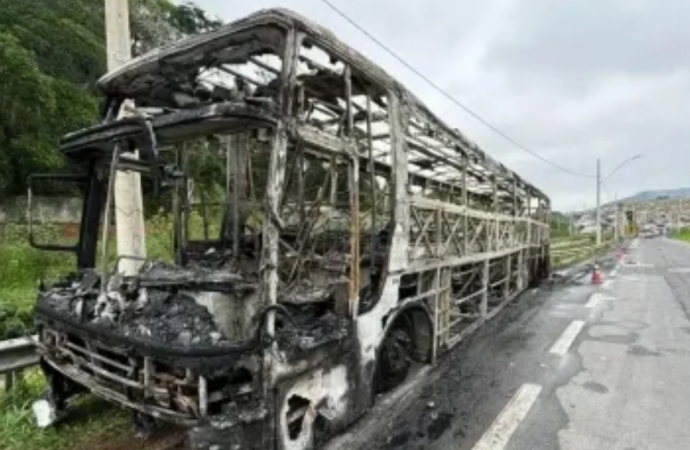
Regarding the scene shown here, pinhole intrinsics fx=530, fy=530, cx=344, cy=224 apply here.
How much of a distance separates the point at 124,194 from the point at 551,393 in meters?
4.79

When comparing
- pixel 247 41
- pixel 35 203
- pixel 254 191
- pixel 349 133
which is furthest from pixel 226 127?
pixel 35 203

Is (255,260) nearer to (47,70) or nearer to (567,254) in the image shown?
(47,70)

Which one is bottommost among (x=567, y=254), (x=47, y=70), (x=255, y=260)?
(x=567, y=254)

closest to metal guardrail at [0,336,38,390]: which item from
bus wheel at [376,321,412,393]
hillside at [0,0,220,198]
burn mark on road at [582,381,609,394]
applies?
bus wheel at [376,321,412,393]

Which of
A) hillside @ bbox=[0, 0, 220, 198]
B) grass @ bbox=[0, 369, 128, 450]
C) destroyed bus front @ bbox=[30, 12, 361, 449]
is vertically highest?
hillside @ bbox=[0, 0, 220, 198]

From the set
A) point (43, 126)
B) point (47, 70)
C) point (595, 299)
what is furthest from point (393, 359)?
point (47, 70)

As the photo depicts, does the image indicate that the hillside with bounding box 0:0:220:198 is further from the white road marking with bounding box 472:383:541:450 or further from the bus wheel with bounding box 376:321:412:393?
the white road marking with bounding box 472:383:541:450

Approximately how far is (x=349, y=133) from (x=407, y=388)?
278cm

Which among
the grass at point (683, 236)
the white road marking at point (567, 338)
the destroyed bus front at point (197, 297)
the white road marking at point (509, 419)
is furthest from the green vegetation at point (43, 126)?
the grass at point (683, 236)

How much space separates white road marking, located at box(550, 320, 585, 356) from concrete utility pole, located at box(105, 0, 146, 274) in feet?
17.7

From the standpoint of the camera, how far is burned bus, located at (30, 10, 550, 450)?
3.43 m

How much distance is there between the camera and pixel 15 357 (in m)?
4.88

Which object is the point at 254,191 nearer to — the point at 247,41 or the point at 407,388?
the point at 247,41

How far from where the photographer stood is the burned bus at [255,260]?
3428 mm
